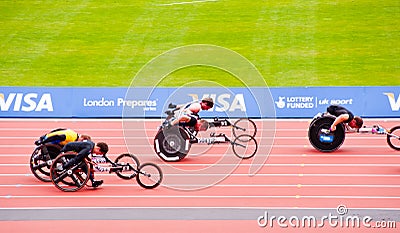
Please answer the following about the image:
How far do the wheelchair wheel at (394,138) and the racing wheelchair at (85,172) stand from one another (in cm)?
682

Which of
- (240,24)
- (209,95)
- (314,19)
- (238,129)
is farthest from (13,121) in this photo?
(314,19)

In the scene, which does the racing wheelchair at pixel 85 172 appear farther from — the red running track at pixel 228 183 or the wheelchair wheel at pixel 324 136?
the wheelchair wheel at pixel 324 136

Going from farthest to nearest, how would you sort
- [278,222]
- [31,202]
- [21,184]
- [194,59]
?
[194,59] → [21,184] → [31,202] → [278,222]

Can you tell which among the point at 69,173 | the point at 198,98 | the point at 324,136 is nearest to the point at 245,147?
the point at 324,136

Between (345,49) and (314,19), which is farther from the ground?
(314,19)

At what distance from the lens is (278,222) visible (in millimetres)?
13250

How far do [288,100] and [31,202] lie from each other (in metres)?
13.1

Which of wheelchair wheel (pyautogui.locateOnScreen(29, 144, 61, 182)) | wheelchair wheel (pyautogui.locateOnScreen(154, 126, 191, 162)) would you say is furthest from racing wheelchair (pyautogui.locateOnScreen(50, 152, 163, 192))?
wheelchair wheel (pyautogui.locateOnScreen(154, 126, 191, 162))

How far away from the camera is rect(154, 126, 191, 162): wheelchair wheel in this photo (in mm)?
18953

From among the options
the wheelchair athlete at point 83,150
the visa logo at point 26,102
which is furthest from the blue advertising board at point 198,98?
the wheelchair athlete at point 83,150

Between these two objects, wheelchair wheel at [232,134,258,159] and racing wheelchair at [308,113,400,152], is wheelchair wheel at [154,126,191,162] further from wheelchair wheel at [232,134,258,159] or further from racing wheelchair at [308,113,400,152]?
racing wheelchair at [308,113,400,152]

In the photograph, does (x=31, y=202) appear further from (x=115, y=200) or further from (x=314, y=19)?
(x=314, y=19)

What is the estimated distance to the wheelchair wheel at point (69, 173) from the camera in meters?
15.6

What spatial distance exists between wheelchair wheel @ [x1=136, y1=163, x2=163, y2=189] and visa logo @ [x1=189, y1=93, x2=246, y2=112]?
9.98 m
